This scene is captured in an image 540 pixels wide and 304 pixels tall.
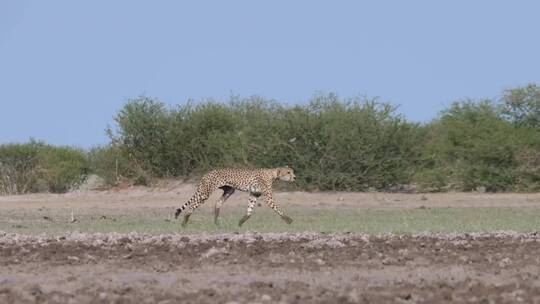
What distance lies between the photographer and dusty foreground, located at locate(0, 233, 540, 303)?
43.0 ft

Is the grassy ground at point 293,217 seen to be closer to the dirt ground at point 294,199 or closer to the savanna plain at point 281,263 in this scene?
the savanna plain at point 281,263

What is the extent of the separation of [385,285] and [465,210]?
20275 millimetres

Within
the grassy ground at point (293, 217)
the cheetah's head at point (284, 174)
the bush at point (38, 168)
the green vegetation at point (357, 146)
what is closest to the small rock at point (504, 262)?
the grassy ground at point (293, 217)

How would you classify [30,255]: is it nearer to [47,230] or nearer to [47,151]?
[47,230]

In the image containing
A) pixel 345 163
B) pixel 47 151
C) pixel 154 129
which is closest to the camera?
pixel 345 163

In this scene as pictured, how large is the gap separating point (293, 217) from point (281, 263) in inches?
569

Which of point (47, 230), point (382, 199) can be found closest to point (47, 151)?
point (382, 199)

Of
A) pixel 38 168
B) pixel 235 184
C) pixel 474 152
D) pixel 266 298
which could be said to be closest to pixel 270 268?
pixel 266 298

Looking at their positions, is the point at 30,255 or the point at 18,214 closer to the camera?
the point at 30,255

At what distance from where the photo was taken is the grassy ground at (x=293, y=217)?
2433 centimetres

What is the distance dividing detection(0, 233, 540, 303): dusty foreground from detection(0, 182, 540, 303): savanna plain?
1 centimetres

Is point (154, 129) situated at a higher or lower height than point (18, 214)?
higher

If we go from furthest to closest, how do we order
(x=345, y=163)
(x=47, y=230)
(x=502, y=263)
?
(x=345, y=163), (x=47, y=230), (x=502, y=263)

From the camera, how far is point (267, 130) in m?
45.9
